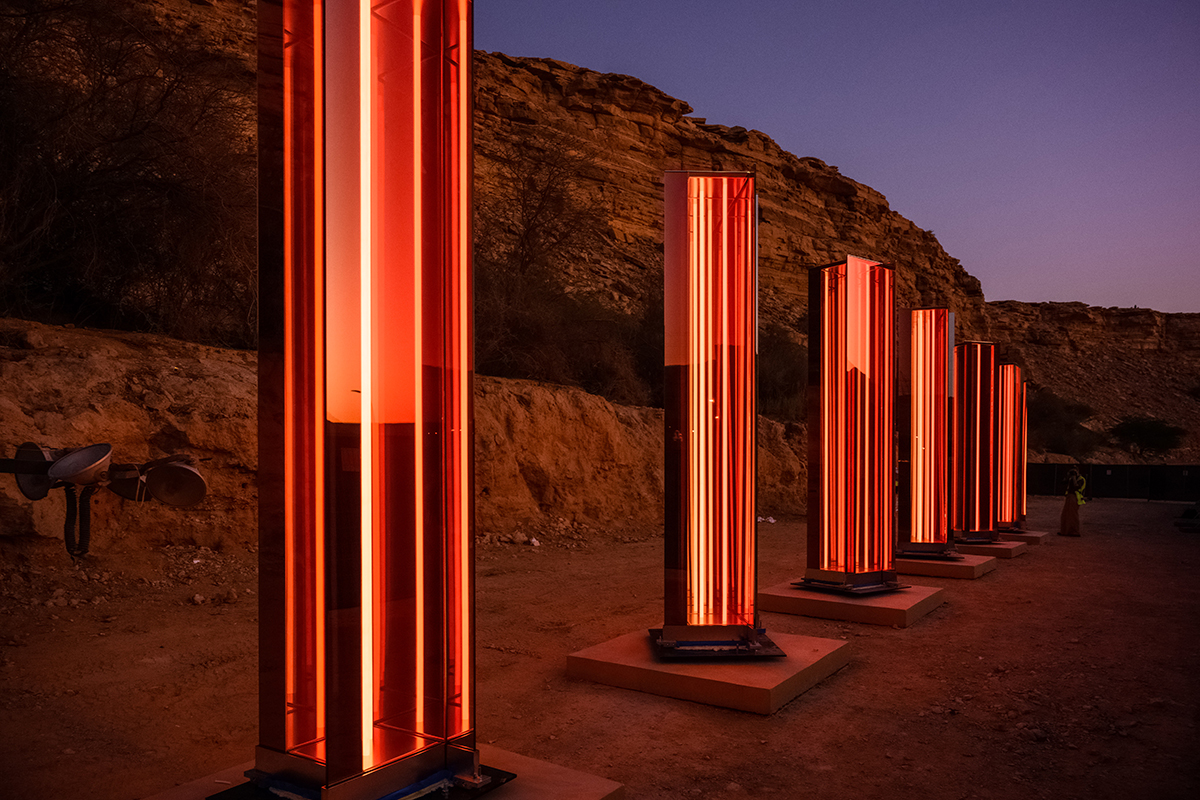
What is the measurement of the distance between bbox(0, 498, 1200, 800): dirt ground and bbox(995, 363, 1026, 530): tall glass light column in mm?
4464

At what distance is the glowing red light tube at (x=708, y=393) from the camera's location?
16.1 feet

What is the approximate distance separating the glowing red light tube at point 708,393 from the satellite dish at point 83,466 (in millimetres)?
3118

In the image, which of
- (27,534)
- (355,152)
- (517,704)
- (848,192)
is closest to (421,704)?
(355,152)

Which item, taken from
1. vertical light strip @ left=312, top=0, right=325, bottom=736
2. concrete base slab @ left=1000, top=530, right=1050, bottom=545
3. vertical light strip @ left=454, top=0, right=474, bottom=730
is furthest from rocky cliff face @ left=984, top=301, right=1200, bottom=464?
vertical light strip @ left=312, top=0, right=325, bottom=736

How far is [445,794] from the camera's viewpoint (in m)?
2.73

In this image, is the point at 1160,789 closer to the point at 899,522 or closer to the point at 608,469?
the point at 899,522

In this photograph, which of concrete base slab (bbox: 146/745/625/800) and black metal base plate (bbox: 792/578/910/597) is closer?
concrete base slab (bbox: 146/745/625/800)

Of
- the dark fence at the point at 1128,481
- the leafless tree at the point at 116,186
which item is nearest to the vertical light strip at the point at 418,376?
the leafless tree at the point at 116,186

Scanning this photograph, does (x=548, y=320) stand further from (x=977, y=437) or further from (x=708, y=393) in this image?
(x=708, y=393)

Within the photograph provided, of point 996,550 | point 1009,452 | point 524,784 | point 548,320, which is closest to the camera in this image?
point 524,784

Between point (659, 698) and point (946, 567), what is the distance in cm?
587

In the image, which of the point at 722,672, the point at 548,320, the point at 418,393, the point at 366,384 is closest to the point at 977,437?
the point at 548,320

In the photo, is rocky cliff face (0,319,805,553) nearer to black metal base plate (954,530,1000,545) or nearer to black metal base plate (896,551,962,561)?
black metal base plate (896,551,962,561)

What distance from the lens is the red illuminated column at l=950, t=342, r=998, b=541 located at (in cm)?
1117
